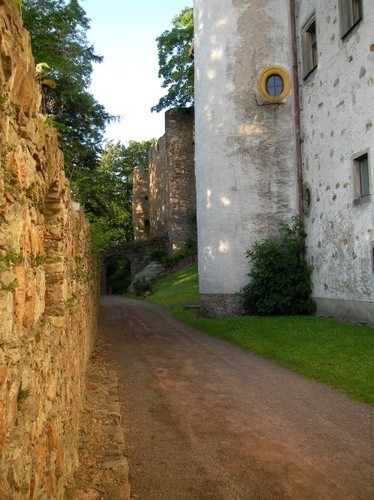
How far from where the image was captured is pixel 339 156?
14844 mm

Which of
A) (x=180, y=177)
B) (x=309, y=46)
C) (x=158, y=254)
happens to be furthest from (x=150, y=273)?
(x=309, y=46)

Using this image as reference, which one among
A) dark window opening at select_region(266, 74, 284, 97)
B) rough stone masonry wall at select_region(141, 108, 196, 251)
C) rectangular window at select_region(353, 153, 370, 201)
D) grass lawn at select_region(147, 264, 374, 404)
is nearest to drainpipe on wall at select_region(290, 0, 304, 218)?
dark window opening at select_region(266, 74, 284, 97)

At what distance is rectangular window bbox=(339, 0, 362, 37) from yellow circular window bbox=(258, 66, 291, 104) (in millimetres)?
3912

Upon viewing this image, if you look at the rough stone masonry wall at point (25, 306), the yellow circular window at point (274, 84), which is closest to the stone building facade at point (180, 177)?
the yellow circular window at point (274, 84)

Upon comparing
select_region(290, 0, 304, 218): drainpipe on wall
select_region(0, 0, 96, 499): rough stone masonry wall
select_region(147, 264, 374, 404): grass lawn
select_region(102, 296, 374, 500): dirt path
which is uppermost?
select_region(290, 0, 304, 218): drainpipe on wall

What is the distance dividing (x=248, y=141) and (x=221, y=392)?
12.4 metres

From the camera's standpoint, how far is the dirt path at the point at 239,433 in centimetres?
443

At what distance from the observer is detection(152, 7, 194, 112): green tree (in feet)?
118

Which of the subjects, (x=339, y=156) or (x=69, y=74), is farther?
(x=339, y=156)

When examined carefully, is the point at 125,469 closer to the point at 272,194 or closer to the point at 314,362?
the point at 314,362

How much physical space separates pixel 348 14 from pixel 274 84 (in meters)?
4.38

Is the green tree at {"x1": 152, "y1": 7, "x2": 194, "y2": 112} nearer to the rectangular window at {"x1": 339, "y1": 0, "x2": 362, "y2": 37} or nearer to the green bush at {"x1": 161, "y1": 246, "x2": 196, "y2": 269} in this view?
the green bush at {"x1": 161, "y1": 246, "x2": 196, "y2": 269}

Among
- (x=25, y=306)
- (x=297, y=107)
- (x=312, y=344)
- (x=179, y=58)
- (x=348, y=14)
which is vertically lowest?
(x=312, y=344)

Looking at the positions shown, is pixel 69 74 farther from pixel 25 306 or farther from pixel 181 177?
pixel 181 177
